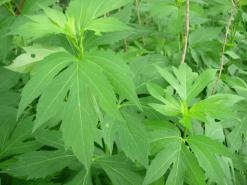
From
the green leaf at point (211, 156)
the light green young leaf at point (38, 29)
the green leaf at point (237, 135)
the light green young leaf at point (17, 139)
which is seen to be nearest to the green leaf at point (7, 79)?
the light green young leaf at point (17, 139)

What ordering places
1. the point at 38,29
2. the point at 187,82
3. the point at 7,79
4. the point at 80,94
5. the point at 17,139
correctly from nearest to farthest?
1. the point at 80,94
2. the point at 38,29
3. the point at 187,82
4. the point at 17,139
5. the point at 7,79

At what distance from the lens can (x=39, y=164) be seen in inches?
63.2

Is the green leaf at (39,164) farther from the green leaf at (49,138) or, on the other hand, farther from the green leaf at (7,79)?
the green leaf at (7,79)

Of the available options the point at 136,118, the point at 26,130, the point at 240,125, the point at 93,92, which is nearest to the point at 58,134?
the point at 26,130

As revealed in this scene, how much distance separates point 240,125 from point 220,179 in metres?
0.61

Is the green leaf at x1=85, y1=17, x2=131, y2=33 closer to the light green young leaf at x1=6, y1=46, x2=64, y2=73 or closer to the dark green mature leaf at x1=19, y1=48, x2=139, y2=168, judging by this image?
the dark green mature leaf at x1=19, y1=48, x2=139, y2=168

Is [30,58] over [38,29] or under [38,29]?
under

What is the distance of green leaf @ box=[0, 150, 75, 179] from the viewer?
1.58 meters

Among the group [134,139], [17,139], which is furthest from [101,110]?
[17,139]

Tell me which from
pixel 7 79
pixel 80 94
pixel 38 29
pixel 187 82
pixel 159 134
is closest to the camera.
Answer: pixel 80 94

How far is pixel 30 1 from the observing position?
6.42 feet

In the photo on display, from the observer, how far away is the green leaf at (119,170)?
155 cm

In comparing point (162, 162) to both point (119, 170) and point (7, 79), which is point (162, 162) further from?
point (7, 79)

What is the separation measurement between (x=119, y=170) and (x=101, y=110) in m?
0.30
